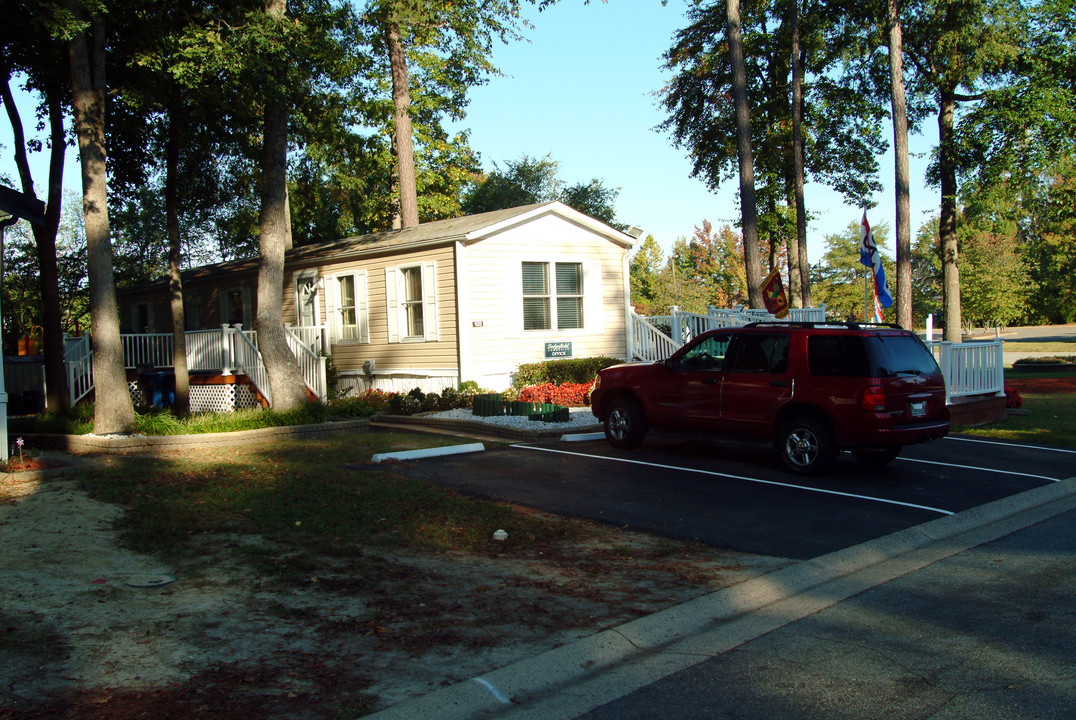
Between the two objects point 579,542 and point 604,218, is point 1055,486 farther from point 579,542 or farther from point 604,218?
point 604,218

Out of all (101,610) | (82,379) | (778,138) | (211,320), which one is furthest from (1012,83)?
(101,610)

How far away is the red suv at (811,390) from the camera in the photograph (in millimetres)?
9562

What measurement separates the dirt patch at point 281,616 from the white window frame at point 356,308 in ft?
45.1

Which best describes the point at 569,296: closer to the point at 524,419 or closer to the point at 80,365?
the point at 524,419

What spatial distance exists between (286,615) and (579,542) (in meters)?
2.72

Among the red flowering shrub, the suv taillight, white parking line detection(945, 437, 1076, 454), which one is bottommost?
white parking line detection(945, 437, 1076, 454)

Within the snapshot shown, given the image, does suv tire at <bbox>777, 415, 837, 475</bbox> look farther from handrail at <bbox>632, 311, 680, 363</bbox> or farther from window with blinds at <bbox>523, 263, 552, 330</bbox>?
handrail at <bbox>632, 311, 680, 363</bbox>

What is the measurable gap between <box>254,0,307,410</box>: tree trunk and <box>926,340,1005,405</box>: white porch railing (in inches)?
465

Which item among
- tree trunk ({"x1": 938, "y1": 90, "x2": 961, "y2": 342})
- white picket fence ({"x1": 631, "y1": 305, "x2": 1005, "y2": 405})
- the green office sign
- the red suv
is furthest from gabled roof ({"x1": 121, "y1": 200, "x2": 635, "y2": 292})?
tree trunk ({"x1": 938, "y1": 90, "x2": 961, "y2": 342})

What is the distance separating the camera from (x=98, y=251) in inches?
514

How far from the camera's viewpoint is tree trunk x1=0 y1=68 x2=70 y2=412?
1534cm

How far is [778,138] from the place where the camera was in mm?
33094

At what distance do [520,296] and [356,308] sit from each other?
14.9 feet

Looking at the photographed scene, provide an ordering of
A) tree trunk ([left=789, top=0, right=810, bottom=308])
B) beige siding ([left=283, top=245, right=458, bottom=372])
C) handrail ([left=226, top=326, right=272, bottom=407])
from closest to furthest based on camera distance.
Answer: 1. handrail ([left=226, top=326, right=272, bottom=407])
2. beige siding ([left=283, top=245, right=458, bottom=372])
3. tree trunk ([left=789, top=0, right=810, bottom=308])
